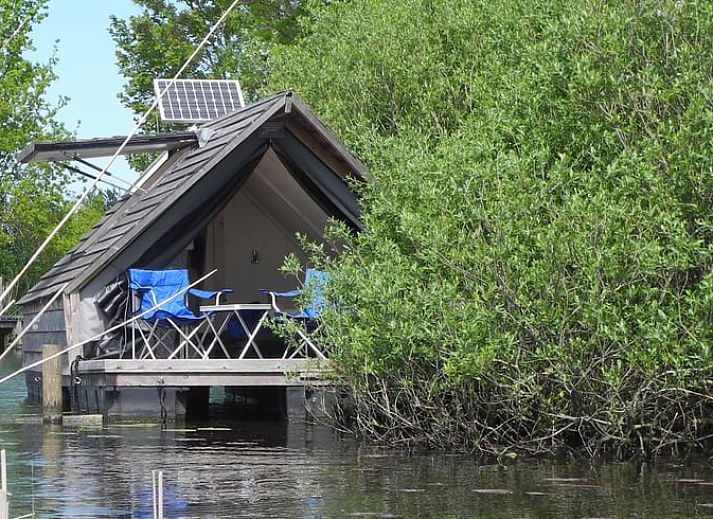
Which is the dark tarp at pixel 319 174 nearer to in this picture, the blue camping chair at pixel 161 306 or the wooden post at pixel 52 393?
the blue camping chair at pixel 161 306

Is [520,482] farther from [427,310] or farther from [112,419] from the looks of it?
[112,419]

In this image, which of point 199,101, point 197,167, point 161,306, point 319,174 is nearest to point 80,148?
point 197,167

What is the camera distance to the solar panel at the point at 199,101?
2038cm

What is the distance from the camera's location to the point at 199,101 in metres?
21.3

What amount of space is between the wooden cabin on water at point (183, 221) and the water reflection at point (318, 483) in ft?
5.08

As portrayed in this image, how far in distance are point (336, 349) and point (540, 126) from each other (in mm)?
2915

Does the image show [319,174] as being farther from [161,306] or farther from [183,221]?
[161,306]

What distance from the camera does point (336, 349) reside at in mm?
12602

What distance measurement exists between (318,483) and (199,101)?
12.7 meters

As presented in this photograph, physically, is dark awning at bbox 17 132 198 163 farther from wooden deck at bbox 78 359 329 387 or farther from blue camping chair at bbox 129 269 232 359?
wooden deck at bbox 78 359 329 387

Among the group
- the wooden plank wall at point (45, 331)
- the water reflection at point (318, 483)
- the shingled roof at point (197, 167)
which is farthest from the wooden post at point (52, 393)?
the water reflection at point (318, 483)

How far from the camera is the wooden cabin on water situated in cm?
1438

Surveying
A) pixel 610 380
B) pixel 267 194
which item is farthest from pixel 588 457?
pixel 267 194

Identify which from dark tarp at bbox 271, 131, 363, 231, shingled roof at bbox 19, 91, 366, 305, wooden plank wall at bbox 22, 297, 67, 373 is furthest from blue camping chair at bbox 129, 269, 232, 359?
dark tarp at bbox 271, 131, 363, 231
